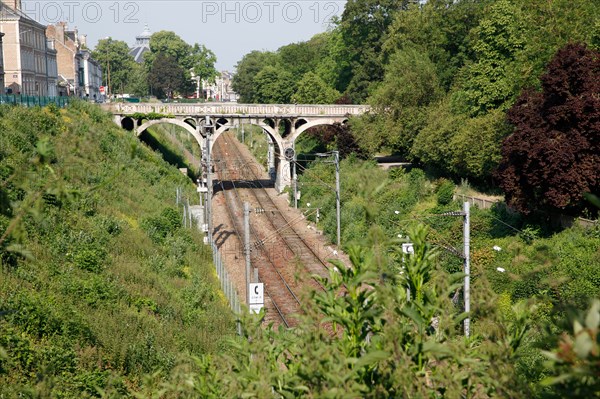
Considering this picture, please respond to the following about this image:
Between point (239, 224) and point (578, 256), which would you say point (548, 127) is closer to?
point (578, 256)

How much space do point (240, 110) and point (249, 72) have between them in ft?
224

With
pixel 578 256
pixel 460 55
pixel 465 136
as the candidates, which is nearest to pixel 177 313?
pixel 578 256

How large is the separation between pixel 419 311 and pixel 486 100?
37.4 metres

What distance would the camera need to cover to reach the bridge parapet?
208ft

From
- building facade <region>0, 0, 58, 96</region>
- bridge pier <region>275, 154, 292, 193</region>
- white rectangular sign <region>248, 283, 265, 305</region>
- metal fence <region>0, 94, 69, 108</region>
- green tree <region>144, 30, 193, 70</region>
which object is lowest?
white rectangular sign <region>248, 283, 265, 305</region>

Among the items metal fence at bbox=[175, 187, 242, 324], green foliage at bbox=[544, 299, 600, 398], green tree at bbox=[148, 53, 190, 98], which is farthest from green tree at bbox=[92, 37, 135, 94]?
green foliage at bbox=[544, 299, 600, 398]

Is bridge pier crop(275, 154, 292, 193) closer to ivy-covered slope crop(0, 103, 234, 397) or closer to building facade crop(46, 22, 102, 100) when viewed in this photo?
ivy-covered slope crop(0, 103, 234, 397)

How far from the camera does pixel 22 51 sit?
238 feet

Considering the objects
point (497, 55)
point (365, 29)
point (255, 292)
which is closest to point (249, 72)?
point (365, 29)

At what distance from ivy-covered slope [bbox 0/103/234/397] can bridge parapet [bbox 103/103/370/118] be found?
25.0 metres

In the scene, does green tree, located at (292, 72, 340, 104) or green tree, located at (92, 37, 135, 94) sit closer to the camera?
green tree, located at (292, 72, 340, 104)

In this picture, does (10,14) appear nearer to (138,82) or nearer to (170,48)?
(138,82)

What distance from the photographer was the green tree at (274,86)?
342 feet

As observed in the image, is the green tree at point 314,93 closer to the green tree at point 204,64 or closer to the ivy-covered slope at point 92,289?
the ivy-covered slope at point 92,289
